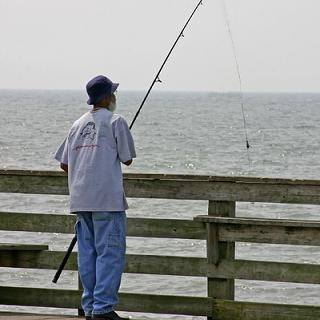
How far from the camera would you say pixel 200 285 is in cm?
1377

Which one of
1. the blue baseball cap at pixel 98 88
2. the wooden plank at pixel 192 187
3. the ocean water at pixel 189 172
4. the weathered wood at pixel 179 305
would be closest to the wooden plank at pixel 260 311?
the weathered wood at pixel 179 305

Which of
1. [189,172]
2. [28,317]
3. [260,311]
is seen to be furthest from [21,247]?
[189,172]

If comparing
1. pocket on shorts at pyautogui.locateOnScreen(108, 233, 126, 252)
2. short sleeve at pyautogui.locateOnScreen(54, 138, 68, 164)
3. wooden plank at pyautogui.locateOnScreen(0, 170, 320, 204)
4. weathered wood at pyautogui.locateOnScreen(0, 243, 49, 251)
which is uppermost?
short sleeve at pyautogui.locateOnScreen(54, 138, 68, 164)

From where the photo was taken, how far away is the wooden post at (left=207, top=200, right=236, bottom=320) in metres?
7.12

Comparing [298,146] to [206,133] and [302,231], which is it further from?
[302,231]

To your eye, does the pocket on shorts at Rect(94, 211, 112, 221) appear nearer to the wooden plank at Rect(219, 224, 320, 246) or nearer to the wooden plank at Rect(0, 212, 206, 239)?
the wooden plank at Rect(0, 212, 206, 239)

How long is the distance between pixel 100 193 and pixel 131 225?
783 mm

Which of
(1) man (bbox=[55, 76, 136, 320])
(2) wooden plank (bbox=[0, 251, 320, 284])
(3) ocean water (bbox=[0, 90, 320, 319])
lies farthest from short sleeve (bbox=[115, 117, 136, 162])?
(3) ocean water (bbox=[0, 90, 320, 319])

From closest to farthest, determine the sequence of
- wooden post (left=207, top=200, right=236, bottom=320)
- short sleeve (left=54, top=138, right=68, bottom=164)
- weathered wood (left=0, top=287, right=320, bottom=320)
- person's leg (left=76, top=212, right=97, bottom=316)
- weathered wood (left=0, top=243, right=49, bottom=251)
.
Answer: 1. person's leg (left=76, top=212, right=97, bottom=316)
2. short sleeve (left=54, top=138, right=68, bottom=164)
3. weathered wood (left=0, top=287, right=320, bottom=320)
4. wooden post (left=207, top=200, right=236, bottom=320)
5. weathered wood (left=0, top=243, right=49, bottom=251)

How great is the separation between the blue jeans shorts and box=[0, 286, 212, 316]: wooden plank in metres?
0.59

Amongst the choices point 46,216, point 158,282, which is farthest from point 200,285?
point 46,216

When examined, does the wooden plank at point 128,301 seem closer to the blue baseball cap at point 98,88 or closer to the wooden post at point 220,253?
the wooden post at point 220,253

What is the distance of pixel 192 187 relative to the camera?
721cm

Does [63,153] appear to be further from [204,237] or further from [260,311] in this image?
[260,311]
